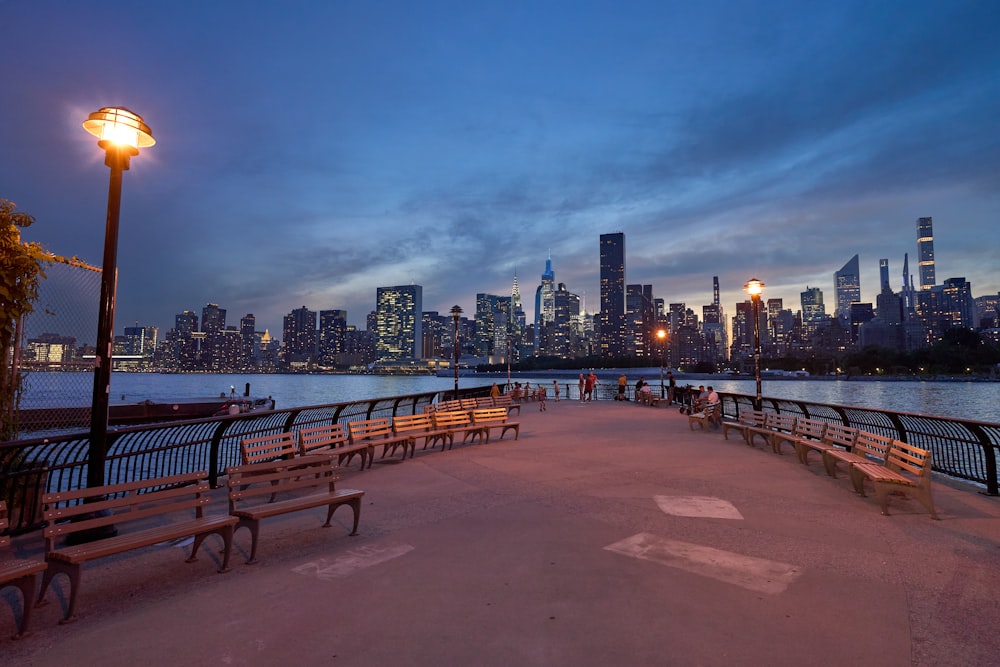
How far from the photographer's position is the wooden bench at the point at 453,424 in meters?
13.6

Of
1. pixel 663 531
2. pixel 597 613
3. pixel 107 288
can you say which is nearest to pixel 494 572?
pixel 597 613

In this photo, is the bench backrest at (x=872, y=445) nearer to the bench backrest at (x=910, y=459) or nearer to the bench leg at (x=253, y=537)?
the bench backrest at (x=910, y=459)

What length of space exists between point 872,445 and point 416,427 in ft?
31.2

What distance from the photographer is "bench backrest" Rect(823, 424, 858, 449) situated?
9.71 m

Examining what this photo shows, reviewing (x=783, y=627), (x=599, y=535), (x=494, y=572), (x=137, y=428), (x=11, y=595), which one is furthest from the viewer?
(x=137, y=428)

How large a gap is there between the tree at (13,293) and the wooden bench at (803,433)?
13.4 meters

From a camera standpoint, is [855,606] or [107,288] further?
[107,288]

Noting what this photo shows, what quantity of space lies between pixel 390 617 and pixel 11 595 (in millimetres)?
3702

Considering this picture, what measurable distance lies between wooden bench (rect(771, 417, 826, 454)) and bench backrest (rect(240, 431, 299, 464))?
405 inches

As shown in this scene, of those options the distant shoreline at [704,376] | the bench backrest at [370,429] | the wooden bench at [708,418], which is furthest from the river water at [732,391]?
the wooden bench at [708,418]

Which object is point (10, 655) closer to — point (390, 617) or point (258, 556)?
point (258, 556)

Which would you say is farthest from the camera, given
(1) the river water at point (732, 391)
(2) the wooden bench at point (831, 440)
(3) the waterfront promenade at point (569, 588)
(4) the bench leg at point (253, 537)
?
(1) the river water at point (732, 391)

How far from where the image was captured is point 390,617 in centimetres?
427

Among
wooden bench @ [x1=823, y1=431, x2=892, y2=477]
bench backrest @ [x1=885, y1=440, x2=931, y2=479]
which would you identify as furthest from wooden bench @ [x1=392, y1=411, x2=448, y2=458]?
bench backrest @ [x1=885, y1=440, x2=931, y2=479]
